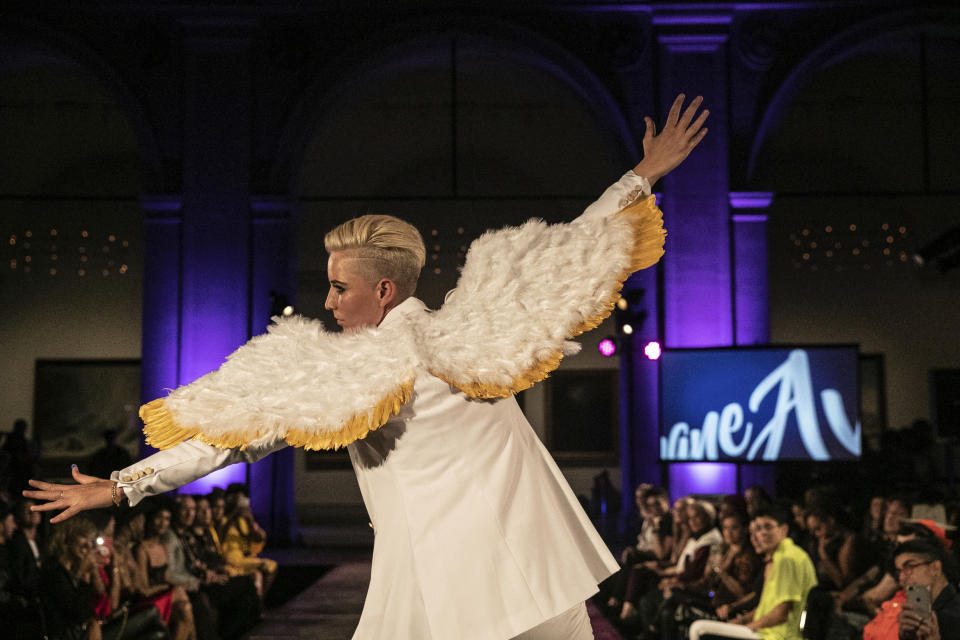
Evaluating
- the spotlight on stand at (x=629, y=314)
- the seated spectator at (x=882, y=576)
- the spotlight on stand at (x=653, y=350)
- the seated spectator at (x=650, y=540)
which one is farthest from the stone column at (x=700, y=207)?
the seated spectator at (x=882, y=576)

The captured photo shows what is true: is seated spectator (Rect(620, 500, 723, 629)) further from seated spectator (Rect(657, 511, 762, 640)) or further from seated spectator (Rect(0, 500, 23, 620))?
seated spectator (Rect(0, 500, 23, 620))

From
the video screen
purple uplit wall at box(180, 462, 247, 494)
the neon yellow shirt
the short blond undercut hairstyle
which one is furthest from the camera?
purple uplit wall at box(180, 462, 247, 494)

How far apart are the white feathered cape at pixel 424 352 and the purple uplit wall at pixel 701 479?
9.78 metres

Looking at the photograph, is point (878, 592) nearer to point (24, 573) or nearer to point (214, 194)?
point (24, 573)

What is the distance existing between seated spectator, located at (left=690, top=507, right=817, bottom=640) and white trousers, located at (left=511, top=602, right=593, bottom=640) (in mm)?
3681

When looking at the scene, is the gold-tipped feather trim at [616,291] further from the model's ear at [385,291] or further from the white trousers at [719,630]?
the white trousers at [719,630]

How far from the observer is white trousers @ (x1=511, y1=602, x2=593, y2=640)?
2086 millimetres

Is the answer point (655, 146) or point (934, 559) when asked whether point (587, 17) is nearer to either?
point (934, 559)

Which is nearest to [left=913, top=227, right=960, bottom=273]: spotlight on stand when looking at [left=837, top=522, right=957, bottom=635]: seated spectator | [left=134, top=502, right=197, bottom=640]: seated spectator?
[left=837, top=522, right=957, bottom=635]: seated spectator

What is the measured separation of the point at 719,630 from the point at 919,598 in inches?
80.0

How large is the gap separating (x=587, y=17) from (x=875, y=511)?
7240 millimetres

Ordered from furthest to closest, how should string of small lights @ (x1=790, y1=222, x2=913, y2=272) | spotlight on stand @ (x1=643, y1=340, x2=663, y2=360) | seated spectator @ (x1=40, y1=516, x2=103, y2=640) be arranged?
1. string of small lights @ (x1=790, y1=222, x2=913, y2=272)
2. spotlight on stand @ (x1=643, y1=340, x2=663, y2=360)
3. seated spectator @ (x1=40, y1=516, x2=103, y2=640)

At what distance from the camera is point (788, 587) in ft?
18.1

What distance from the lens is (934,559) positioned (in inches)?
171
